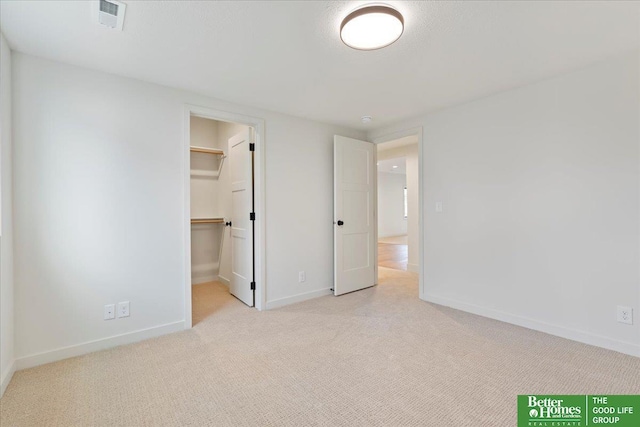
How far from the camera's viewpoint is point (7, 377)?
1.90 m

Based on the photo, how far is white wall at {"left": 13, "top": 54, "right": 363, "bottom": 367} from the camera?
2123 millimetres

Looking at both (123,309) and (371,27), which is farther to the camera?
(123,309)

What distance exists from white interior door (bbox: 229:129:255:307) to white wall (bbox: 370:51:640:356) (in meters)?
2.21

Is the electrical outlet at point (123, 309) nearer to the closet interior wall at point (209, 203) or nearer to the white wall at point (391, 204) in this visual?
the closet interior wall at point (209, 203)

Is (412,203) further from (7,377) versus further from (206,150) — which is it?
(7,377)

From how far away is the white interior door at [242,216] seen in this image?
3.41 m

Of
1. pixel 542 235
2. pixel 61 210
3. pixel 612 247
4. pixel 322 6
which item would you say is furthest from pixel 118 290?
pixel 612 247

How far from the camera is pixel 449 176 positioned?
3.36m

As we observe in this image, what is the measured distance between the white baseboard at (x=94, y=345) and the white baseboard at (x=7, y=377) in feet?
0.13

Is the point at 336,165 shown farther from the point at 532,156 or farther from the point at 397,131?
the point at 532,156

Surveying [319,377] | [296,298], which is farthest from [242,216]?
[319,377]

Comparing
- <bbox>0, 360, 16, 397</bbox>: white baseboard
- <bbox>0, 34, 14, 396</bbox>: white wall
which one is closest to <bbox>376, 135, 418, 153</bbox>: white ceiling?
<bbox>0, 34, 14, 396</bbox>: white wall

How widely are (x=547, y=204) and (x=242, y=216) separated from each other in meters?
3.19

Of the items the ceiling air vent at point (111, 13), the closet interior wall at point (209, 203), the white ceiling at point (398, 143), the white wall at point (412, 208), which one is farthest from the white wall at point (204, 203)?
the white wall at point (412, 208)
